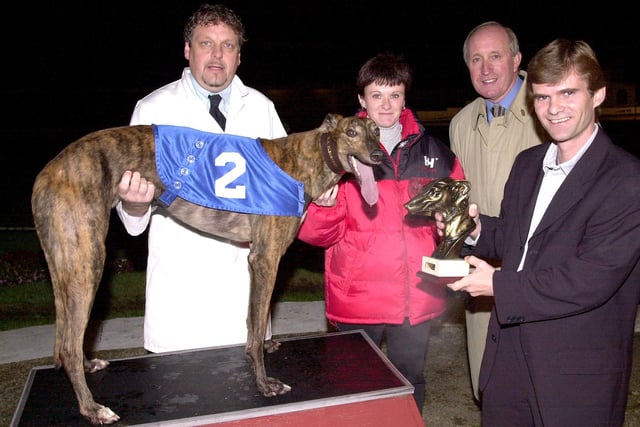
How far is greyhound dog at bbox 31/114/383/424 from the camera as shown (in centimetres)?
227

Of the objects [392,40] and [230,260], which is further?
[392,40]

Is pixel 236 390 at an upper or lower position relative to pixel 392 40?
lower

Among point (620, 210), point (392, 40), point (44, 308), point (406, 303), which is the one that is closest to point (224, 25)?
point (406, 303)

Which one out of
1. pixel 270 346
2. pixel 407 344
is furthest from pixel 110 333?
pixel 407 344

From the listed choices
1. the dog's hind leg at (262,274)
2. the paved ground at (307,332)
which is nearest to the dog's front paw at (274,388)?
the dog's hind leg at (262,274)

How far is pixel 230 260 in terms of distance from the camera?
3.28 m

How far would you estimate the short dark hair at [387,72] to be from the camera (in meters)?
3.11

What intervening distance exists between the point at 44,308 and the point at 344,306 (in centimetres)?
538

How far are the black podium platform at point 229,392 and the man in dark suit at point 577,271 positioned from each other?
27.2 inches

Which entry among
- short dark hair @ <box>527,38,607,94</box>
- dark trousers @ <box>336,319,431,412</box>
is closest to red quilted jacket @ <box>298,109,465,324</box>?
dark trousers @ <box>336,319,431,412</box>

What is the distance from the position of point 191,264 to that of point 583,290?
7.13 ft

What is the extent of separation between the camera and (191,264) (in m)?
3.21

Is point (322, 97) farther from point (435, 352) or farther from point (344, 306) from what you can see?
point (344, 306)

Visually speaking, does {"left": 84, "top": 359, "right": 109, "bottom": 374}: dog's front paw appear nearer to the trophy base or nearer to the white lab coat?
the white lab coat
